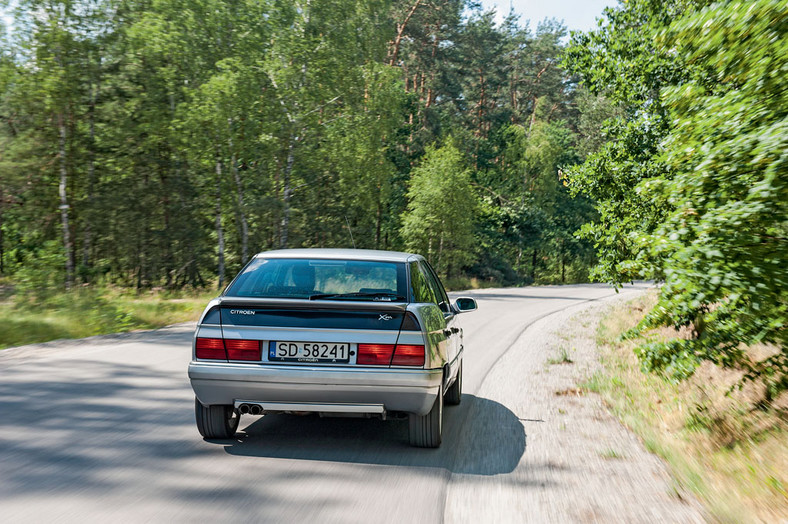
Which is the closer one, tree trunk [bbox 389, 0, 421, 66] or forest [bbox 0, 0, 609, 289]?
forest [bbox 0, 0, 609, 289]

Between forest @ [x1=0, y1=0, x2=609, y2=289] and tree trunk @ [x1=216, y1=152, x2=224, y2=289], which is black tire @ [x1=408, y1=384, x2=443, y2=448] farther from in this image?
tree trunk @ [x1=216, y1=152, x2=224, y2=289]

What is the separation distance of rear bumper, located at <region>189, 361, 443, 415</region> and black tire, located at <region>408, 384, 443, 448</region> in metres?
0.37

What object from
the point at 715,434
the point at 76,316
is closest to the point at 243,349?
the point at 715,434

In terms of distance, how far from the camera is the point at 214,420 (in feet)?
16.7

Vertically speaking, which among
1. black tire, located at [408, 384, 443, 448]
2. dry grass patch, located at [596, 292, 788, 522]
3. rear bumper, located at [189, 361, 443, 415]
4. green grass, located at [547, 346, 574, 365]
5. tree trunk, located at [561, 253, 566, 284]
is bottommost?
tree trunk, located at [561, 253, 566, 284]

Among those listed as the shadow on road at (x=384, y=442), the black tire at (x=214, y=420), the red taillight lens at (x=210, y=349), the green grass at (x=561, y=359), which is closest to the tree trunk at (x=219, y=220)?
the green grass at (x=561, y=359)

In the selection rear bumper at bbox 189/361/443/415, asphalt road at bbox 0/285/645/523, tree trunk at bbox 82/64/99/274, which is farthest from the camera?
tree trunk at bbox 82/64/99/274

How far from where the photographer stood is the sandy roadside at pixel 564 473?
3848 millimetres

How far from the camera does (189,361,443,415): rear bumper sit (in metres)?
4.64

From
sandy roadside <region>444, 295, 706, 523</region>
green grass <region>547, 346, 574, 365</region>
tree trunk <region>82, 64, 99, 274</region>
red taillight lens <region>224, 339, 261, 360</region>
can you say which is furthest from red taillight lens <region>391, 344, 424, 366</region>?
tree trunk <region>82, 64, 99, 274</region>

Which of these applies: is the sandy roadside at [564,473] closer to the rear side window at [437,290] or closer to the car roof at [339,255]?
the rear side window at [437,290]

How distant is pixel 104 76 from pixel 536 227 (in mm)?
30799

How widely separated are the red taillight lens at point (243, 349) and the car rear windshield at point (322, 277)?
64 centimetres

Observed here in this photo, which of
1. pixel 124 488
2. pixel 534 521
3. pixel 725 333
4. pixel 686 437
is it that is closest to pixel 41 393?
pixel 124 488
